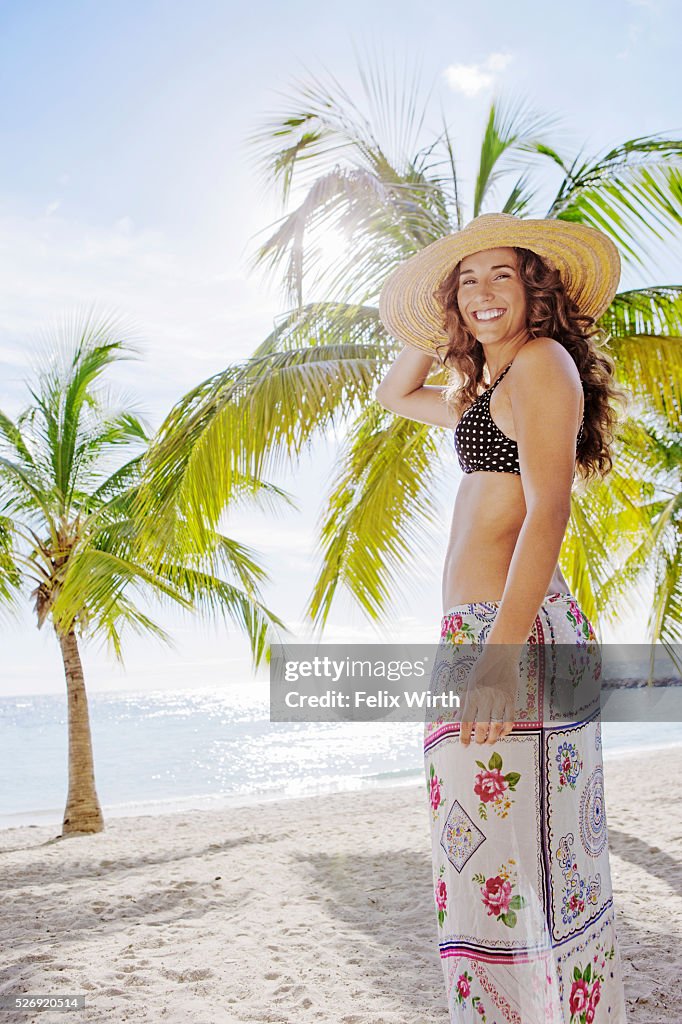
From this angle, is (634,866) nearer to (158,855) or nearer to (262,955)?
(262,955)

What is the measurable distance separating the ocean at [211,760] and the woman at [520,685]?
12811mm

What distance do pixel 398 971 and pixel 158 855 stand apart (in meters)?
4.43

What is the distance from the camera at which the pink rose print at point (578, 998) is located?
5.50 ft

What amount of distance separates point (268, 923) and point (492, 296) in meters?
4.06

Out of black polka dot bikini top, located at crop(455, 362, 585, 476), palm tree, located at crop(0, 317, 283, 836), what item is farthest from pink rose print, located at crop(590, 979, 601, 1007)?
palm tree, located at crop(0, 317, 283, 836)

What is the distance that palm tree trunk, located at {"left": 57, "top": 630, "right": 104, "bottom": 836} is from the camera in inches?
386

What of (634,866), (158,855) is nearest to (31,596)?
(158,855)

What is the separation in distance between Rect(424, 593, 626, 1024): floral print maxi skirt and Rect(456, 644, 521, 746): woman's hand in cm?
3

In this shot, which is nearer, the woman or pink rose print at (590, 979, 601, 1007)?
the woman

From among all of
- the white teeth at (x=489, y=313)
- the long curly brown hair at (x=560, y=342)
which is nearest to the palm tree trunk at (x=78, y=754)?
the long curly brown hair at (x=560, y=342)

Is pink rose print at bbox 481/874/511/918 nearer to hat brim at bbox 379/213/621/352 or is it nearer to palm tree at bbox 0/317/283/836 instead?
hat brim at bbox 379/213/621/352

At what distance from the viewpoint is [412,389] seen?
2328 mm

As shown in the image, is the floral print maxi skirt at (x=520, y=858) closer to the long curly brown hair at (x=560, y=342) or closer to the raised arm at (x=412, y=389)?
the long curly brown hair at (x=560, y=342)

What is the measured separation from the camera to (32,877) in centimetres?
684
